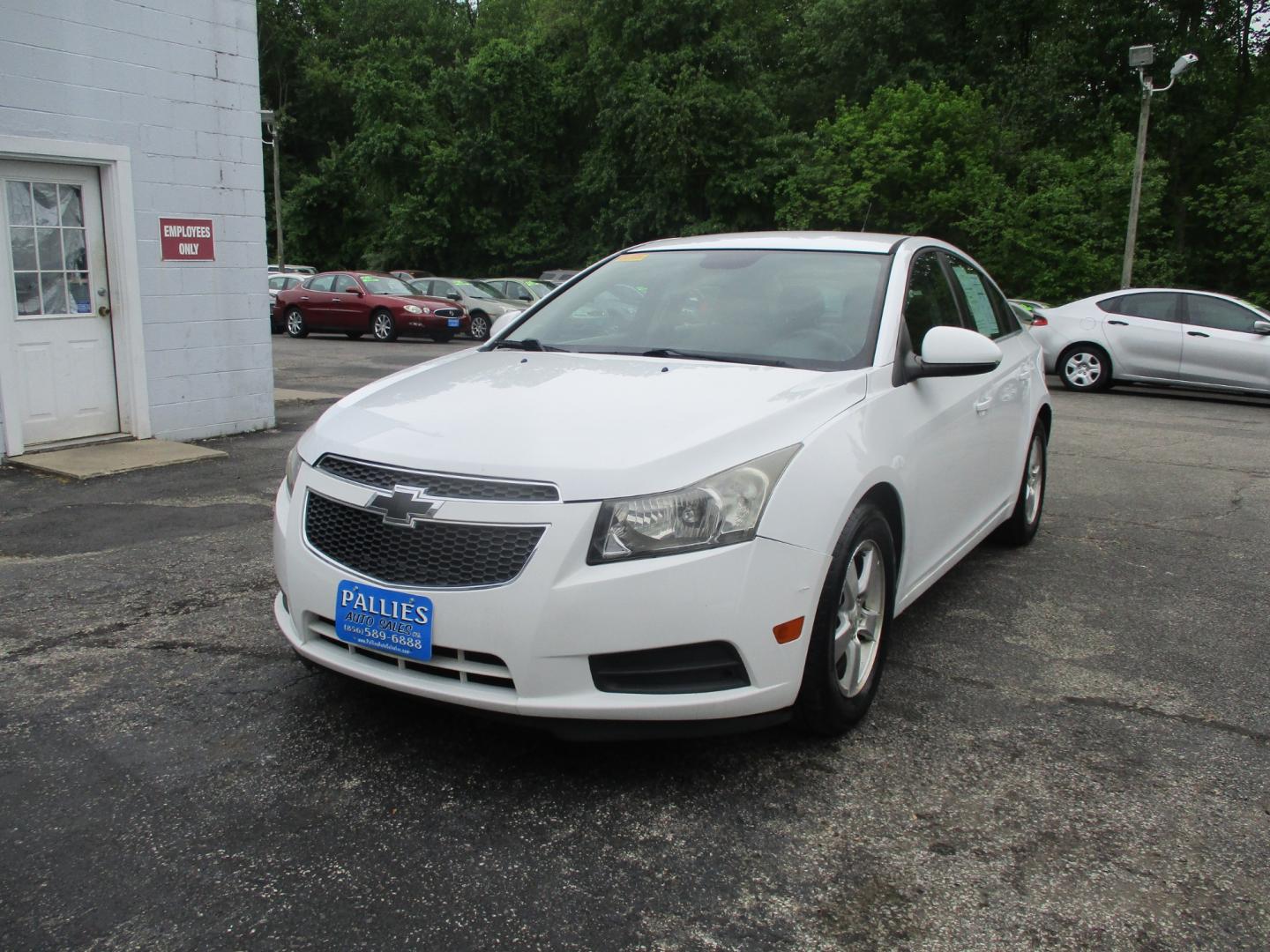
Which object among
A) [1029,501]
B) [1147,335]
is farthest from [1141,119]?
[1029,501]

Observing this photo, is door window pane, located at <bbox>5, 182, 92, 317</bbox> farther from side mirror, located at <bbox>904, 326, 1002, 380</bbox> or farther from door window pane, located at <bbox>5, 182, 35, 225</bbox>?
side mirror, located at <bbox>904, 326, 1002, 380</bbox>

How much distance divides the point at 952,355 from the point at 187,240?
276 inches

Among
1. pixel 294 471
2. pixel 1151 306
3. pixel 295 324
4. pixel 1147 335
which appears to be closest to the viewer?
pixel 294 471

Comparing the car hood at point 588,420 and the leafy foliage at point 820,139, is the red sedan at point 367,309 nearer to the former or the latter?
the leafy foliage at point 820,139

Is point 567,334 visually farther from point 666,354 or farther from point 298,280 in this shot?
point 298,280

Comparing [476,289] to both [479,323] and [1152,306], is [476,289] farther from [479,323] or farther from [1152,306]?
[1152,306]

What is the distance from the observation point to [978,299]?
17.5ft

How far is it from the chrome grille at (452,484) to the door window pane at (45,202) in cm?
617

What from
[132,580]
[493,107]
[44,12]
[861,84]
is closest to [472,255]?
[493,107]

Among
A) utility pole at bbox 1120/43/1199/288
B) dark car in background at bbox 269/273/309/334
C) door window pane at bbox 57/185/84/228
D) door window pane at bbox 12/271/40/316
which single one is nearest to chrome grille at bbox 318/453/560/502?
door window pane at bbox 12/271/40/316

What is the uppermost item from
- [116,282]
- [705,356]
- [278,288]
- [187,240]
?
[187,240]

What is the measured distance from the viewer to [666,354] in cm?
392

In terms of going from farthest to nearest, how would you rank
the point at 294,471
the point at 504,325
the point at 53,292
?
1. the point at 53,292
2. the point at 504,325
3. the point at 294,471

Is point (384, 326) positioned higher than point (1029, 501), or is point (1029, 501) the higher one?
point (384, 326)
